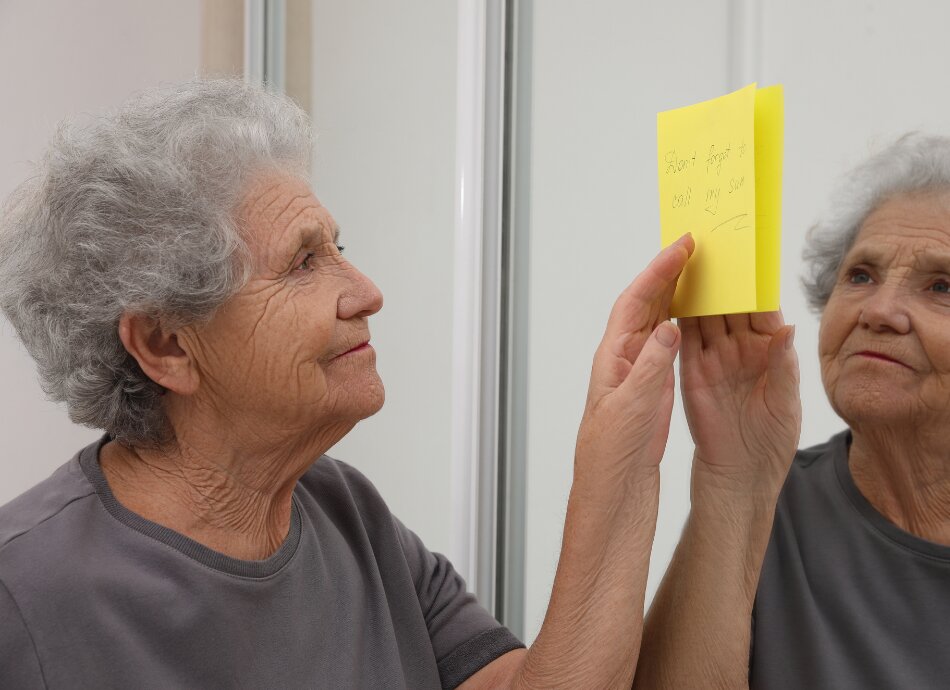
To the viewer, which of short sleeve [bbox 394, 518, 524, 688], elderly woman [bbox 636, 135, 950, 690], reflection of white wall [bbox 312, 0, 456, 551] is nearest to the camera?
elderly woman [bbox 636, 135, 950, 690]

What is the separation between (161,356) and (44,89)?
157cm

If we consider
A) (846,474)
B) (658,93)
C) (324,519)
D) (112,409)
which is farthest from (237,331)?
(658,93)

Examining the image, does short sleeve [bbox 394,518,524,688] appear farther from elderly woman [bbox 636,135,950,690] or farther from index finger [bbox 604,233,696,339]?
index finger [bbox 604,233,696,339]

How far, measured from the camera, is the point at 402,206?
2428mm

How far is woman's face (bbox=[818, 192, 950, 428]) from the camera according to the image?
3.95ft

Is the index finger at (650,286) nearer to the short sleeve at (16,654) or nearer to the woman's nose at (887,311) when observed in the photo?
the woman's nose at (887,311)

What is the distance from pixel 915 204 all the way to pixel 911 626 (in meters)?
0.58

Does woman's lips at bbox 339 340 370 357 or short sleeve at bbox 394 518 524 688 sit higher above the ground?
woman's lips at bbox 339 340 370 357

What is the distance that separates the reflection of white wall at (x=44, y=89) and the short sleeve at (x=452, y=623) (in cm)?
137

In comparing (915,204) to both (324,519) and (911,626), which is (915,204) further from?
(324,519)

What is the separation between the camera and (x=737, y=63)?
68.7 inches

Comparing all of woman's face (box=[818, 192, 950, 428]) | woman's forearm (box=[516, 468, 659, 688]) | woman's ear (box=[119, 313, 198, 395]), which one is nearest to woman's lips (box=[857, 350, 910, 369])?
woman's face (box=[818, 192, 950, 428])

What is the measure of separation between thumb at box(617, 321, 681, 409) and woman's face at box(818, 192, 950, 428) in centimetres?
30

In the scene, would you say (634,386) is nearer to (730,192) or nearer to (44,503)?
(730,192)
